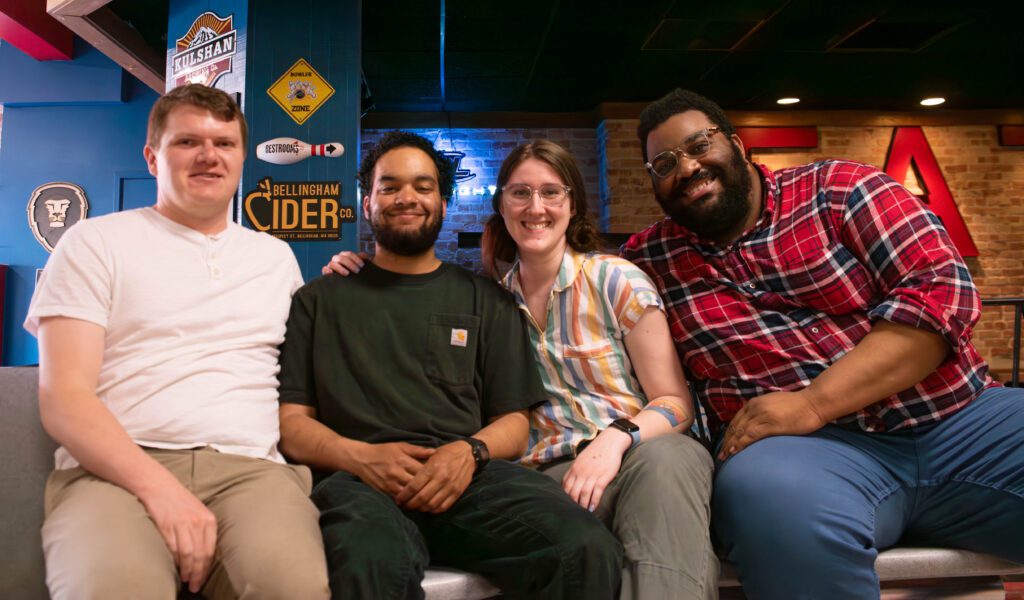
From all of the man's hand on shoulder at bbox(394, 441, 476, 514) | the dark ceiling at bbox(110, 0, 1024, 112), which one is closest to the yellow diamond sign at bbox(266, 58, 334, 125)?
the dark ceiling at bbox(110, 0, 1024, 112)

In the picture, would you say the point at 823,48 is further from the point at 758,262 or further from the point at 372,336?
the point at 372,336

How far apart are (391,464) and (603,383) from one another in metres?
0.59

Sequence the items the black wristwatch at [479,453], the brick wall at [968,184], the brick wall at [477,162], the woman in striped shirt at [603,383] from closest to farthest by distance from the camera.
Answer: the woman in striped shirt at [603,383], the black wristwatch at [479,453], the brick wall at [968,184], the brick wall at [477,162]

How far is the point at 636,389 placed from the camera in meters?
1.78

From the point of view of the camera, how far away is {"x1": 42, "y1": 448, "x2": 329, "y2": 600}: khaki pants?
1137 mm

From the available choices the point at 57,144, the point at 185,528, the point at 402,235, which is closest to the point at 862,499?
the point at 402,235

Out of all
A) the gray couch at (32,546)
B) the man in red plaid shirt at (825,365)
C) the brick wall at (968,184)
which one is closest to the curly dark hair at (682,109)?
the man in red plaid shirt at (825,365)

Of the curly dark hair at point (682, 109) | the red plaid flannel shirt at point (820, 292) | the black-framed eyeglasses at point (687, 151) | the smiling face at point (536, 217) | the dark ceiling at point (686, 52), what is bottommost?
the red plaid flannel shirt at point (820, 292)

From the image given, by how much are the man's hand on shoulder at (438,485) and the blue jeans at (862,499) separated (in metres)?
0.60

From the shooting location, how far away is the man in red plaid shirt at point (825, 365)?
4.62 ft

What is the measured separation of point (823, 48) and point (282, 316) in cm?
547

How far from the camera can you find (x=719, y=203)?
1794mm

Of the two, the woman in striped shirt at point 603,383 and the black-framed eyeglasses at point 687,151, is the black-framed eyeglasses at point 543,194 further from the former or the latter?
the black-framed eyeglasses at point 687,151

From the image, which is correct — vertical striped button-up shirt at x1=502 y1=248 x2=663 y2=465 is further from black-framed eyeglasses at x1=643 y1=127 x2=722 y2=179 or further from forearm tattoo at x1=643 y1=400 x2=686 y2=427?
black-framed eyeglasses at x1=643 y1=127 x2=722 y2=179
